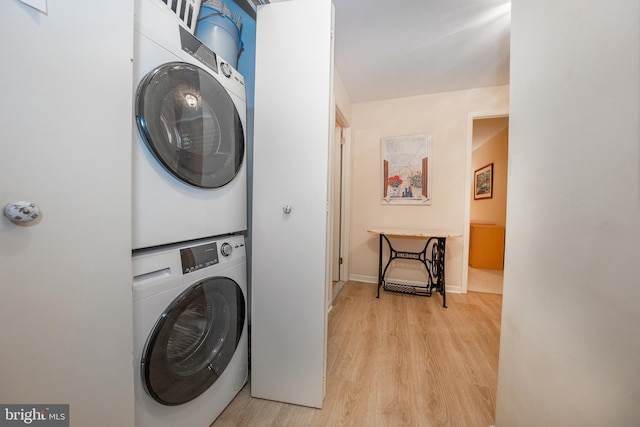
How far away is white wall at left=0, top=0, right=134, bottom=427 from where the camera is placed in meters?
0.40

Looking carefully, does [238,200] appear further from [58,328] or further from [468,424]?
[468,424]

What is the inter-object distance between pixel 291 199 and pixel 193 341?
0.74 m

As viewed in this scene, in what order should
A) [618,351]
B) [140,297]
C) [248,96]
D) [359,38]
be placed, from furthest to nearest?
[359,38]
[248,96]
[140,297]
[618,351]

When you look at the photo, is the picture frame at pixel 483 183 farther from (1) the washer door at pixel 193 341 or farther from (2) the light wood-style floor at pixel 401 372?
(1) the washer door at pixel 193 341

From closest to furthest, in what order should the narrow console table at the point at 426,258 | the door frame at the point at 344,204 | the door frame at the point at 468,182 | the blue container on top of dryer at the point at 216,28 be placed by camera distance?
the blue container on top of dryer at the point at 216,28 < the narrow console table at the point at 426,258 < the door frame at the point at 468,182 < the door frame at the point at 344,204

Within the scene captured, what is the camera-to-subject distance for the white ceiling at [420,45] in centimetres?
147

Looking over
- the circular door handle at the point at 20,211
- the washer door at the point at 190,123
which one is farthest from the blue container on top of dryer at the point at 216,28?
the circular door handle at the point at 20,211

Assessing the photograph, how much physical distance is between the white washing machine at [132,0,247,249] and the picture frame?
196 inches

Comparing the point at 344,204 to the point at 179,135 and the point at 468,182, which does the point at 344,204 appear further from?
the point at 179,135

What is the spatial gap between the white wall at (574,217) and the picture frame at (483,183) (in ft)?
14.0

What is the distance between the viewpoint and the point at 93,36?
1.65ft

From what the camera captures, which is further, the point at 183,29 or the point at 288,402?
the point at 288,402

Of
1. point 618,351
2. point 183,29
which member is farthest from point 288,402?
point 183,29

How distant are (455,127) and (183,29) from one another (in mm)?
2823
